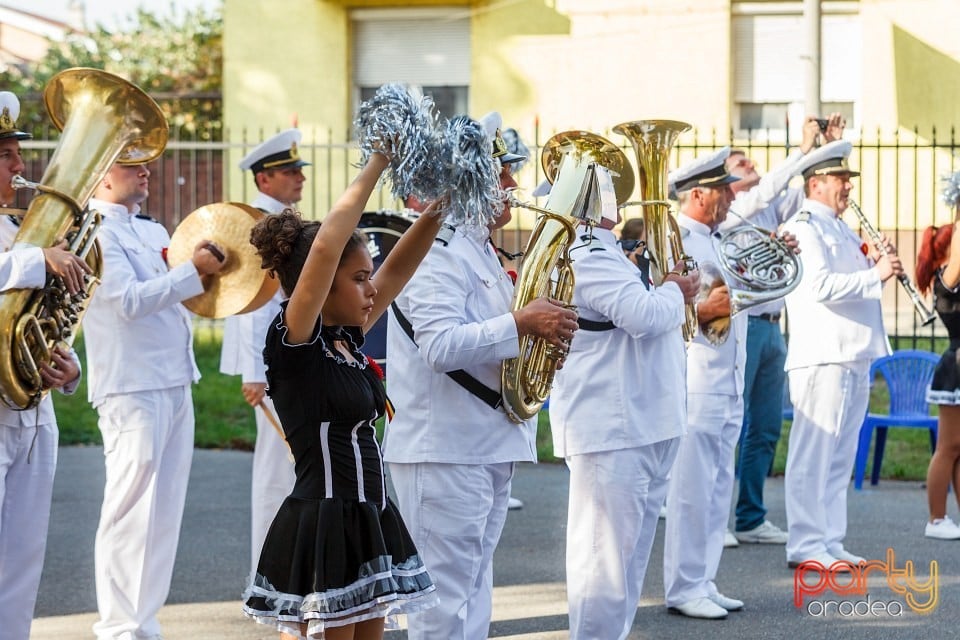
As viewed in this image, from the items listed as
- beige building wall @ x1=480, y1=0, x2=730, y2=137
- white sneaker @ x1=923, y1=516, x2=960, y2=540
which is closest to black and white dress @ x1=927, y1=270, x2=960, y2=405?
white sneaker @ x1=923, y1=516, x2=960, y2=540

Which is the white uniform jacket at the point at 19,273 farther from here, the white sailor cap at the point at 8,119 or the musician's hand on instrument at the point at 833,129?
the musician's hand on instrument at the point at 833,129

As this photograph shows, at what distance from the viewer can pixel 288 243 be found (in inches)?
150

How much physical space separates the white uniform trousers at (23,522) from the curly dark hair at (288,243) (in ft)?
4.70

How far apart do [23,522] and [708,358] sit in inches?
129

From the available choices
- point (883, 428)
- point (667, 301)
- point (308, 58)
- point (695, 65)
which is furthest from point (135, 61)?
point (667, 301)

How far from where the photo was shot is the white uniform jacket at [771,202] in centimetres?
739

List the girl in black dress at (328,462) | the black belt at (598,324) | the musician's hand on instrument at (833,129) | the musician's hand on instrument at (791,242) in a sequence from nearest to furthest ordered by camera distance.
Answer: the girl in black dress at (328,462) < the black belt at (598,324) < the musician's hand on instrument at (791,242) < the musician's hand on instrument at (833,129)

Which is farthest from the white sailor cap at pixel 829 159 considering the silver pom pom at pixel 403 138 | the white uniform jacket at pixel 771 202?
the silver pom pom at pixel 403 138

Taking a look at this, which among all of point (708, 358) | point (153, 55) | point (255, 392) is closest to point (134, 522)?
point (255, 392)

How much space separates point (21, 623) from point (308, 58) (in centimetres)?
1298

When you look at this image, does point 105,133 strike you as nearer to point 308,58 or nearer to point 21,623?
point 21,623

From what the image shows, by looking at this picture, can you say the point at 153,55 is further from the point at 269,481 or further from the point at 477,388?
the point at 477,388

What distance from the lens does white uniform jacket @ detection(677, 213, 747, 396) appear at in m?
6.61

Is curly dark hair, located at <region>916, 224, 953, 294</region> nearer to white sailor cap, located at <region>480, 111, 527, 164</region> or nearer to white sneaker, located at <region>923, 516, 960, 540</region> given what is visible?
white sneaker, located at <region>923, 516, 960, 540</region>
